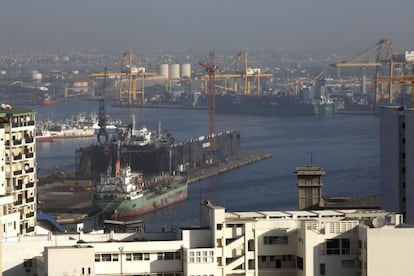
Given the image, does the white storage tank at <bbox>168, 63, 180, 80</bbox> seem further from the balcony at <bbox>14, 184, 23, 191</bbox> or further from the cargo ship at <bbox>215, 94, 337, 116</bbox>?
the balcony at <bbox>14, 184, 23, 191</bbox>

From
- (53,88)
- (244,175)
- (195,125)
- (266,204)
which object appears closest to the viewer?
(266,204)

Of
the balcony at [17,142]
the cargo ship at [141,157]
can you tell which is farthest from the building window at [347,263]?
the cargo ship at [141,157]

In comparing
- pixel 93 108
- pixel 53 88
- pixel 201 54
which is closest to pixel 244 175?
pixel 93 108

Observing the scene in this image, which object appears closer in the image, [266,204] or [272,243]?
[272,243]

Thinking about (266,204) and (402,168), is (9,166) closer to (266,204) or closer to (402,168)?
(402,168)

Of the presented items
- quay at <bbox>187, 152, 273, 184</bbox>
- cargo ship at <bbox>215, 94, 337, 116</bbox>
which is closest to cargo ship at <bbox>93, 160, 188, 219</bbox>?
quay at <bbox>187, 152, 273, 184</bbox>

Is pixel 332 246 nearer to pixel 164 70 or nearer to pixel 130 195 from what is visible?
pixel 130 195
